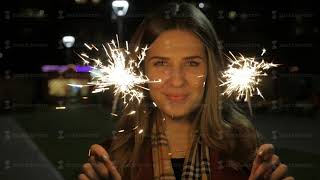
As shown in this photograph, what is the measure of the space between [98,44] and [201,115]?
638 millimetres

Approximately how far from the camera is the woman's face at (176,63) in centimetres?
276

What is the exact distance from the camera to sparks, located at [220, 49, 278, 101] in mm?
2760

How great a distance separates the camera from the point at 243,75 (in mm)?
2756

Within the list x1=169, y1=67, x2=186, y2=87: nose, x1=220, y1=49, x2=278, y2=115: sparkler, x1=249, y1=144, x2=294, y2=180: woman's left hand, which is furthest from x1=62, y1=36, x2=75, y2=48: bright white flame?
x1=249, y1=144, x2=294, y2=180: woman's left hand

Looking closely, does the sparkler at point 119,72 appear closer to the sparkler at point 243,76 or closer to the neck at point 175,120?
the neck at point 175,120

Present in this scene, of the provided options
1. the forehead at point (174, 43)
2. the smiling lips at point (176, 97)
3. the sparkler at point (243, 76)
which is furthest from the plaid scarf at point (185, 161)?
the forehead at point (174, 43)

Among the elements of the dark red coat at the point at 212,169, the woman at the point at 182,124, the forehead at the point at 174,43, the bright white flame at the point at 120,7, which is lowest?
the dark red coat at the point at 212,169

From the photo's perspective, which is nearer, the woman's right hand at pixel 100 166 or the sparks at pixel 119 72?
the sparks at pixel 119 72

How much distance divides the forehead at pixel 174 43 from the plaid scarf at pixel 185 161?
415mm

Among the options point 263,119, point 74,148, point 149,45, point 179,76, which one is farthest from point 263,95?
point 74,148

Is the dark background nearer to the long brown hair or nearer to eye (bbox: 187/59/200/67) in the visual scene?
the long brown hair

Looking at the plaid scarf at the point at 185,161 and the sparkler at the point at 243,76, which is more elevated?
the sparkler at the point at 243,76

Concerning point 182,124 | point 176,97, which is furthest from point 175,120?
point 176,97

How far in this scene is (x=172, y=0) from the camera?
2.81 meters
